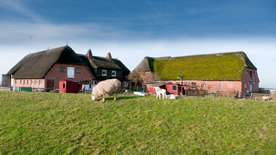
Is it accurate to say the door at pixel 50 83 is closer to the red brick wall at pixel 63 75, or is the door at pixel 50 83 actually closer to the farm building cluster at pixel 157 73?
the farm building cluster at pixel 157 73

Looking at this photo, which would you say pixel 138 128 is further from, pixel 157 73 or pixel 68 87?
pixel 157 73

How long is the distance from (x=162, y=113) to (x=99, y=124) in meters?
4.59

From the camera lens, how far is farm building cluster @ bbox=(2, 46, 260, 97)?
33.0 meters

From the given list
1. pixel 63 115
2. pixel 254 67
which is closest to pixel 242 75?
pixel 254 67

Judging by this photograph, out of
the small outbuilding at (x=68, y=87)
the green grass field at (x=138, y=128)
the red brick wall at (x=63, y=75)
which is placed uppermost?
the red brick wall at (x=63, y=75)

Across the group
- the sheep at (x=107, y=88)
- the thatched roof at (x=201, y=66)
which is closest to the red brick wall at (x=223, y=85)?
the thatched roof at (x=201, y=66)

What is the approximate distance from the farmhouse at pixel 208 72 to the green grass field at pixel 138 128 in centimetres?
1417

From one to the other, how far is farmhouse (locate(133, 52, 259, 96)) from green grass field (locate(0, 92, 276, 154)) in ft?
46.5

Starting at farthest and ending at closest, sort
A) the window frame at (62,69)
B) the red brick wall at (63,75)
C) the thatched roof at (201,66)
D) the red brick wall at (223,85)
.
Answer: the thatched roof at (201,66) < the window frame at (62,69) < the red brick wall at (63,75) < the red brick wall at (223,85)

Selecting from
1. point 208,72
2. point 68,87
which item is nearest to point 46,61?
point 68,87

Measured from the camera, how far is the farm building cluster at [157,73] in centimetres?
3297

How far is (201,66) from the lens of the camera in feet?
131

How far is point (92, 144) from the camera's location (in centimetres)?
1058

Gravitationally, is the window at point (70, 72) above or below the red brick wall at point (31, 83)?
above
